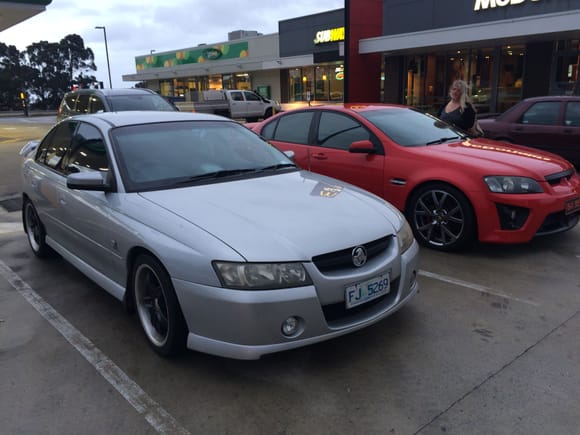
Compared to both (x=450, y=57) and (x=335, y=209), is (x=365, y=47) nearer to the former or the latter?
(x=450, y=57)

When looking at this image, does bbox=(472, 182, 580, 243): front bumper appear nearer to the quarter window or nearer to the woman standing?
the quarter window

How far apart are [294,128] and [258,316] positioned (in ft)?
14.0

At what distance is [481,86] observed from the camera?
1964 cm

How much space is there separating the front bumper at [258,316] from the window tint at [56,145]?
2441 mm

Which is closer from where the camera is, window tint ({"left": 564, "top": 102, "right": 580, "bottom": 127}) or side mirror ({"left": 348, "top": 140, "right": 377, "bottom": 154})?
side mirror ({"left": 348, "top": 140, "right": 377, "bottom": 154})

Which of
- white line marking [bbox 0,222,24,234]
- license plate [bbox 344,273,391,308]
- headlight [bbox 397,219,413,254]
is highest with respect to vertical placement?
headlight [bbox 397,219,413,254]

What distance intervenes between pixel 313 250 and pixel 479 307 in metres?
1.76

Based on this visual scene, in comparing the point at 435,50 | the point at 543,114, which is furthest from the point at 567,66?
the point at 543,114

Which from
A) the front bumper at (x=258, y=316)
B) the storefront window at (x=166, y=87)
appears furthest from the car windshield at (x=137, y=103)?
the storefront window at (x=166, y=87)

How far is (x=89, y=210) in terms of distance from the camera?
3676 millimetres

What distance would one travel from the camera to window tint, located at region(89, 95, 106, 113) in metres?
10.5

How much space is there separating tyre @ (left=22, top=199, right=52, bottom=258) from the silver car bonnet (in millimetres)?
2274

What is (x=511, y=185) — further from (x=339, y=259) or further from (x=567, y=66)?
(x=567, y=66)

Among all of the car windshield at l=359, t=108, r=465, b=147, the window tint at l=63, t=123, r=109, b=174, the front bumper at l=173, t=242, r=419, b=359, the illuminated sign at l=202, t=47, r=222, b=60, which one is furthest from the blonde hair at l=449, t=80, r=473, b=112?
the illuminated sign at l=202, t=47, r=222, b=60
